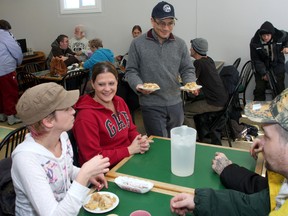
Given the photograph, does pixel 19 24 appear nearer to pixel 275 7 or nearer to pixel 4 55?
pixel 4 55

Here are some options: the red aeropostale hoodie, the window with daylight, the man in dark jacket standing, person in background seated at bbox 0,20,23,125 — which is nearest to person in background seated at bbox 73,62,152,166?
the red aeropostale hoodie

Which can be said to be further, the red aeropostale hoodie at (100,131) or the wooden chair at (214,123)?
the wooden chair at (214,123)

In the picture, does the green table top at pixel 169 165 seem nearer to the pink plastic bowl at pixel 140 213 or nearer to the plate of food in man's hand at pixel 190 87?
the pink plastic bowl at pixel 140 213

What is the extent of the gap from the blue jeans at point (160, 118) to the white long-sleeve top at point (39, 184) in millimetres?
1248

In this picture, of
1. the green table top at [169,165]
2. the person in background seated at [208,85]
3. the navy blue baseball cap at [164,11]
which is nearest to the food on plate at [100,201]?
the green table top at [169,165]

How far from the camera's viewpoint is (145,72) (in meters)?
2.39

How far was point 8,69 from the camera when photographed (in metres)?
4.40

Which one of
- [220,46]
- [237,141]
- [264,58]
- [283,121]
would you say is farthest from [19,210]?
[220,46]

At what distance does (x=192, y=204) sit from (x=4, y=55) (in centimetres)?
404

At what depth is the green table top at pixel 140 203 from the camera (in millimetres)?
1139

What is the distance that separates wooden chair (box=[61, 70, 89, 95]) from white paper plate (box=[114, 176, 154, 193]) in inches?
125

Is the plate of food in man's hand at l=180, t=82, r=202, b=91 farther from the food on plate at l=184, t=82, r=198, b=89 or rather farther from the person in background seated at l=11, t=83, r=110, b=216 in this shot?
the person in background seated at l=11, t=83, r=110, b=216

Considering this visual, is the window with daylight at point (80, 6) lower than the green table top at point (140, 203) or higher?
higher

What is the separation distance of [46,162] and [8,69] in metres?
3.73
